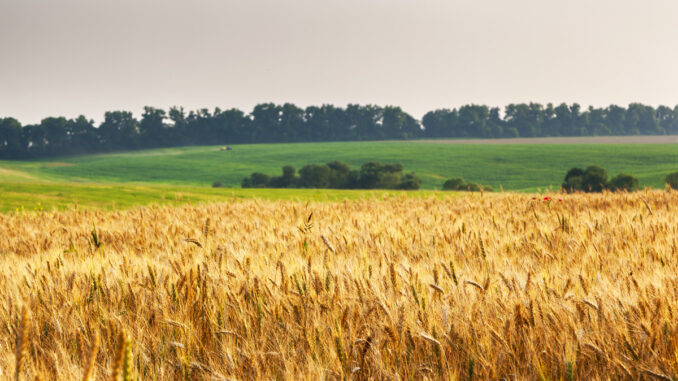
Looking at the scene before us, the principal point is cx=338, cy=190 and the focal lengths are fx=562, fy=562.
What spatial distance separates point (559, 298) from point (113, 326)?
2.24 metres

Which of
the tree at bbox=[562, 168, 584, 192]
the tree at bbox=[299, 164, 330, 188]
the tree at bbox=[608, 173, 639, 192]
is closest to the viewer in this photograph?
the tree at bbox=[608, 173, 639, 192]

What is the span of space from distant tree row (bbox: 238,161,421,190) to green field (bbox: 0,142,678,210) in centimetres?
319

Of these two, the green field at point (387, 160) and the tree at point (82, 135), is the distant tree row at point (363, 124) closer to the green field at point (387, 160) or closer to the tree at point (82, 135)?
the tree at point (82, 135)

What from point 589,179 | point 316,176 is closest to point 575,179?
point 589,179

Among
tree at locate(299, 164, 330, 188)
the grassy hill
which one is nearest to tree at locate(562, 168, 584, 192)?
the grassy hill

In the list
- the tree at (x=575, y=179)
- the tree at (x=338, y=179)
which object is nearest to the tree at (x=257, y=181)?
the tree at (x=338, y=179)

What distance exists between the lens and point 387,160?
84.6 meters

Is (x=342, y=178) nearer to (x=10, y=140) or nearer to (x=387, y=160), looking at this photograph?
(x=387, y=160)

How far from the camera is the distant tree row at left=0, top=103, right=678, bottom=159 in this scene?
122 meters

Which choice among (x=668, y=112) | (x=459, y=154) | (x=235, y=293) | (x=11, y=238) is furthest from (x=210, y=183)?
(x=668, y=112)

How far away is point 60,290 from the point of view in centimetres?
330

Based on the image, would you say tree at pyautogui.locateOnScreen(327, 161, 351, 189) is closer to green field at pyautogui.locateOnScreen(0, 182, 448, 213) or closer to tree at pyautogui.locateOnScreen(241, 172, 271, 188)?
tree at pyautogui.locateOnScreen(241, 172, 271, 188)

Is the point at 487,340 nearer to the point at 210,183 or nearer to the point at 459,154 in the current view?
the point at 210,183

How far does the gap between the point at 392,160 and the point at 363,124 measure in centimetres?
4351
